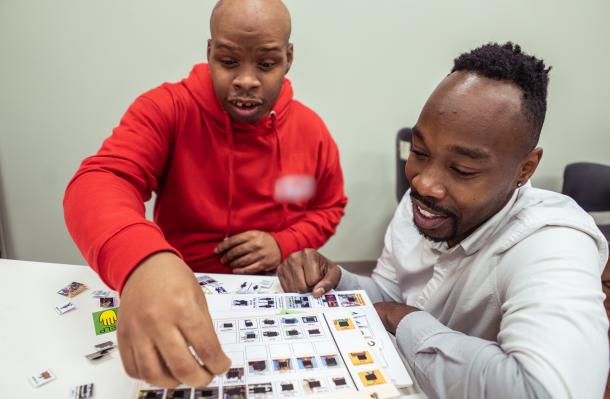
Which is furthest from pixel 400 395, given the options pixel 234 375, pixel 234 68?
pixel 234 68

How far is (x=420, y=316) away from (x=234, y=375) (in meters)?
0.36

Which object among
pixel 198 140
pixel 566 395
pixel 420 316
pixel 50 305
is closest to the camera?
pixel 566 395

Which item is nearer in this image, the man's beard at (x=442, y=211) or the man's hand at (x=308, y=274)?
the man's beard at (x=442, y=211)

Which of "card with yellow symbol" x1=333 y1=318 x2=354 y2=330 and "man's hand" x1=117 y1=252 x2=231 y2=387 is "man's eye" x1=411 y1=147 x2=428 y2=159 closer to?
"card with yellow symbol" x1=333 y1=318 x2=354 y2=330

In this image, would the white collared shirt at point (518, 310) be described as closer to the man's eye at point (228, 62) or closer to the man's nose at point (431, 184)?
the man's nose at point (431, 184)

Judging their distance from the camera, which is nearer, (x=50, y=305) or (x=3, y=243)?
(x=50, y=305)

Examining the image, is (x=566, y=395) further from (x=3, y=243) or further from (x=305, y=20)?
(x=3, y=243)

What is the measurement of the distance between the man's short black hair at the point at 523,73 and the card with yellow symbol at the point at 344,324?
46 cm

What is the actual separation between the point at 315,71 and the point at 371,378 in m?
1.77

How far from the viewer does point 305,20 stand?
2102 millimetres

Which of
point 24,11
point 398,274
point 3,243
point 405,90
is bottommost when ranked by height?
point 3,243

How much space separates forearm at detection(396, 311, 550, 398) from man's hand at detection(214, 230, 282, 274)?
512mm

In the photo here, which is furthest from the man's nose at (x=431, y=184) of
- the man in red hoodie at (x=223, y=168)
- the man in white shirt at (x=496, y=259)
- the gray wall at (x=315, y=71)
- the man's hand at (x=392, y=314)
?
the gray wall at (x=315, y=71)

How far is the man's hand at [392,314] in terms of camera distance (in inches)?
33.5
